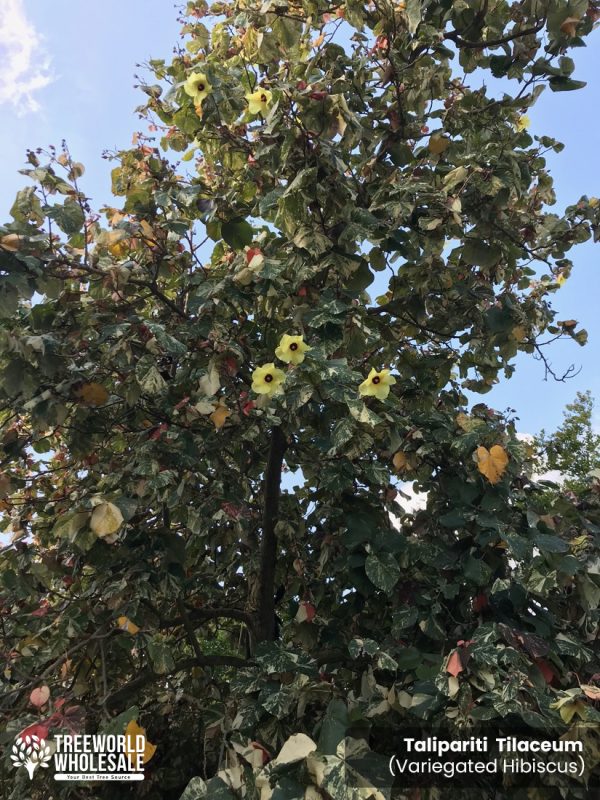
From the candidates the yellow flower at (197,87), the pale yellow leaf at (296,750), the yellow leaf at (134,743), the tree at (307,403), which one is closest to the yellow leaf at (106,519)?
the tree at (307,403)

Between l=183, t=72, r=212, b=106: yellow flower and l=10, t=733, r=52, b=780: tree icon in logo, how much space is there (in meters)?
2.55

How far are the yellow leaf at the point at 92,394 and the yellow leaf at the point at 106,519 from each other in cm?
60

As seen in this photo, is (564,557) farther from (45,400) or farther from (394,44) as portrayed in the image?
(394,44)

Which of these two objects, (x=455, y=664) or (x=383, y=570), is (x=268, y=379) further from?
(x=455, y=664)

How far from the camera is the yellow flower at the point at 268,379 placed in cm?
221

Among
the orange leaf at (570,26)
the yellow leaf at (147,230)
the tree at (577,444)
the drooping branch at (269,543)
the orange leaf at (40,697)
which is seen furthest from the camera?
the tree at (577,444)

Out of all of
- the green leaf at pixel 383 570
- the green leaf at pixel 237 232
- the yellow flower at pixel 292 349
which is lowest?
the green leaf at pixel 383 570

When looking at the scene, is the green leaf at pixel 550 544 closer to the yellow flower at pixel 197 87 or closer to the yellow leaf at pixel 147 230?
the yellow leaf at pixel 147 230

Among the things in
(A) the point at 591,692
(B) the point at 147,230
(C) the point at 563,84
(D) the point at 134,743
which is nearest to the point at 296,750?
(D) the point at 134,743

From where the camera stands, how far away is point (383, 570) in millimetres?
2525

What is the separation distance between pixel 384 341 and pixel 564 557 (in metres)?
1.47

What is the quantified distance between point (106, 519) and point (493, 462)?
1513mm

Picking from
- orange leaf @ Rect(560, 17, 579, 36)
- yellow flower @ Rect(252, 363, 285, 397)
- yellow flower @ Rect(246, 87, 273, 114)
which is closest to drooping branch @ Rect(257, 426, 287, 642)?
yellow flower @ Rect(252, 363, 285, 397)

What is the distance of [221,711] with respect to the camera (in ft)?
9.04
